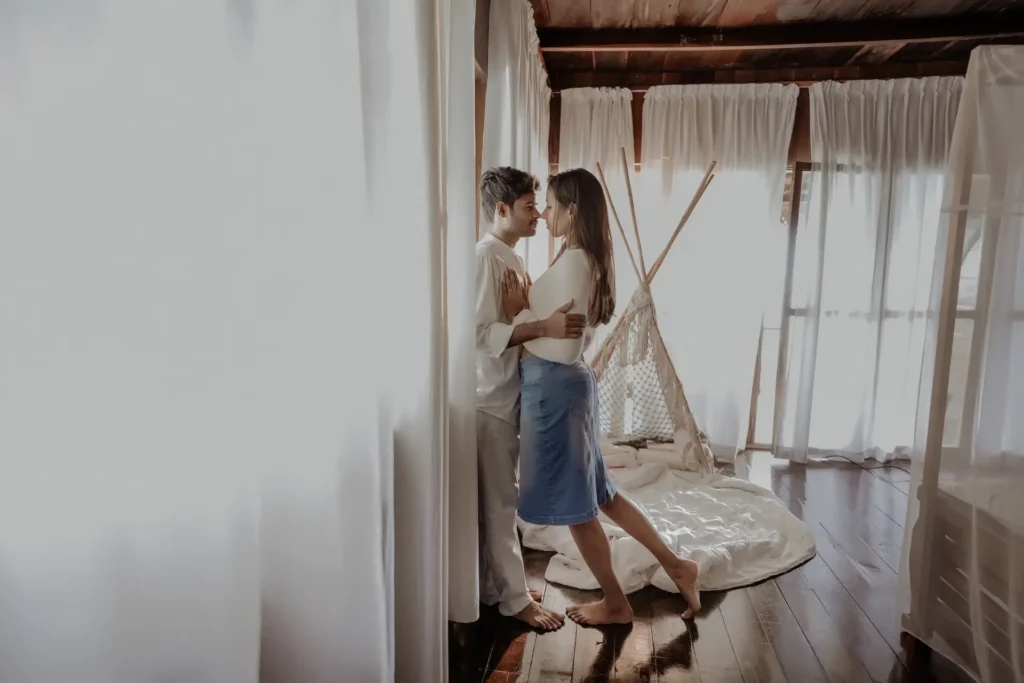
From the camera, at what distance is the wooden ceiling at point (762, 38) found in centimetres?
316

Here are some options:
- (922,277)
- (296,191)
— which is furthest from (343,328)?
(922,277)

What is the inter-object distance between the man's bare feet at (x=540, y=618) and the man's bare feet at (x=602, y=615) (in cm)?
5

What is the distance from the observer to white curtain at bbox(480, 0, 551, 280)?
A: 2174mm

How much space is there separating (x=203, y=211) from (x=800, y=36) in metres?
3.55

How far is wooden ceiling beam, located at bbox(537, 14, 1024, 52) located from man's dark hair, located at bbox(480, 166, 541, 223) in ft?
6.24

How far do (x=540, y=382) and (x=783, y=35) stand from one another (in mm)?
2658

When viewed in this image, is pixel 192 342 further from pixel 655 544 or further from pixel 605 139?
pixel 605 139

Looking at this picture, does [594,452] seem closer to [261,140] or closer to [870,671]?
[870,671]

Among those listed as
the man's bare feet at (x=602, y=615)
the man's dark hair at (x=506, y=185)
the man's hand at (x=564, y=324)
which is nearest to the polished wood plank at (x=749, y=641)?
the man's bare feet at (x=602, y=615)

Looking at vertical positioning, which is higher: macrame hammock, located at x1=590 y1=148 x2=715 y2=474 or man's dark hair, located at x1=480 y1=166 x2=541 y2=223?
man's dark hair, located at x1=480 y1=166 x2=541 y2=223

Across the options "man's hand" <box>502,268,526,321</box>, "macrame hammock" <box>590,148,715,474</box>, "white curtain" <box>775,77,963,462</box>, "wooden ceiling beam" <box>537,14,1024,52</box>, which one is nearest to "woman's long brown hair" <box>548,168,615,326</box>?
"man's hand" <box>502,268,526,321</box>

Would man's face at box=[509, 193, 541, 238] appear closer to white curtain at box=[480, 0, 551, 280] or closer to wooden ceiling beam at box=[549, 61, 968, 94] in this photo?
white curtain at box=[480, 0, 551, 280]

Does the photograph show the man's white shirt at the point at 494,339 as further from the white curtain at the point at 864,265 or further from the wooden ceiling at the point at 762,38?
the white curtain at the point at 864,265

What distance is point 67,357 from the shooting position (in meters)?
0.57
